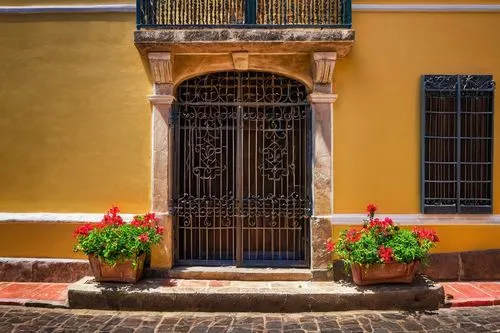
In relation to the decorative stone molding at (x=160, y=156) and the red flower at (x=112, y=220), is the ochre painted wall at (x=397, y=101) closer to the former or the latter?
the decorative stone molding at (x=160, y=156)

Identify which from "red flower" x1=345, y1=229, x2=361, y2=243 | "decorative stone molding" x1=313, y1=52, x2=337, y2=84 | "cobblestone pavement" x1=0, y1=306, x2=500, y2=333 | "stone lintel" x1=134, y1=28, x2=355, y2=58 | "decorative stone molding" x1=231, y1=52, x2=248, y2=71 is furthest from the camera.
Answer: "decorative stone molding" x1=231, y1=52, x2=248, y2=71

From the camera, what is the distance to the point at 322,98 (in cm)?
620

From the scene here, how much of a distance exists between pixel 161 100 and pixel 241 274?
9.37 feet

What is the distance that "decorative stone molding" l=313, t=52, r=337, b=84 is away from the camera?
606 cm

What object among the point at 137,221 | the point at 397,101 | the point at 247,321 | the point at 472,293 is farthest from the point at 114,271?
the point at 472,293

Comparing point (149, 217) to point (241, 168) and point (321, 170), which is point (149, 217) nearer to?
point (241, 168)

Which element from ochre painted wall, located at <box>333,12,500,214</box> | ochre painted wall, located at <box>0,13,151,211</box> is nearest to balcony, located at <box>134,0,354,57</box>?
ochre painted wall, located at <box>0,13,151,211</box>

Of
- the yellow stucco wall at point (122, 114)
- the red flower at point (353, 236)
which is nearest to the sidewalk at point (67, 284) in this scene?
the yellow stucco wall at point (122, 114)

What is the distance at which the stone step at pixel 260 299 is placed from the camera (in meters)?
→ 5.48

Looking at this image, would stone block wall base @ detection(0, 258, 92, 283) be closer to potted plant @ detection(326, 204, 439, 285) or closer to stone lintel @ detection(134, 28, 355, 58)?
stone lintel @ detection(134, 28, 355, 58)

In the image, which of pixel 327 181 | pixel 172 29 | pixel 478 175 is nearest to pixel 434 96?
pixel 478 175

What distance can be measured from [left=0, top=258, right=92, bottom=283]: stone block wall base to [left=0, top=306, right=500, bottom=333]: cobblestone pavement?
32.3 inches

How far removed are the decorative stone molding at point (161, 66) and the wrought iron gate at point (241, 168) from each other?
384mm

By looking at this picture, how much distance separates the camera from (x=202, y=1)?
6379 millimetres
